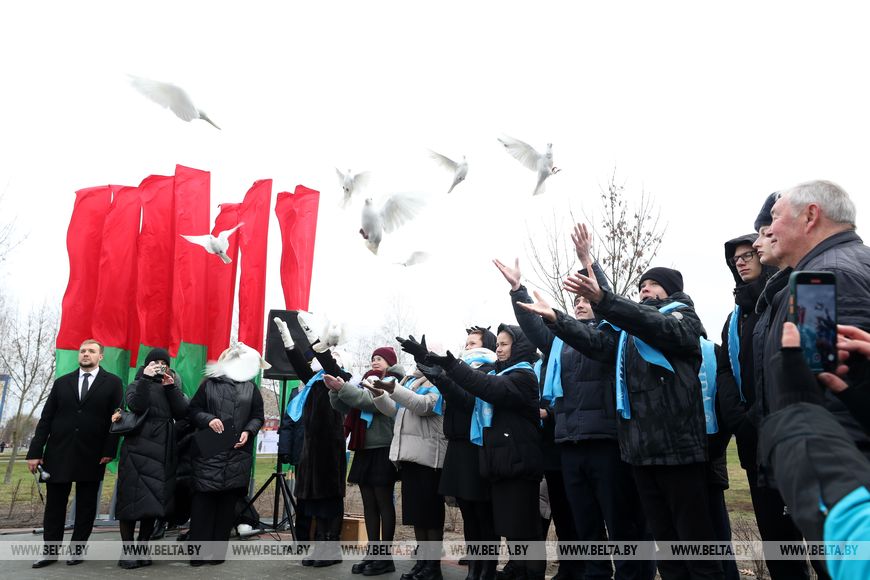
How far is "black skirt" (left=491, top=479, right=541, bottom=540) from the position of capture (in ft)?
15.5

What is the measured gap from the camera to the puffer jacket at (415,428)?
5.60m

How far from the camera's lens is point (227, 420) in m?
6.43

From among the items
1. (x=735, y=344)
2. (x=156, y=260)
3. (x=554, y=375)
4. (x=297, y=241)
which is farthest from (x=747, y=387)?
(x=156, y=260)

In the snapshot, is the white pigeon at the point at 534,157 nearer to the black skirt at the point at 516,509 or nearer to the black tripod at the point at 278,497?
the black skirt at the point at 516,509

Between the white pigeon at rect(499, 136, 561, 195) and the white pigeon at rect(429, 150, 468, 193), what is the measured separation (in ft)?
1.39

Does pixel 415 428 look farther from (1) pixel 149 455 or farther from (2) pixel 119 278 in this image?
(2) pixel 119 278

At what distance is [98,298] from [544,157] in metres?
6.85

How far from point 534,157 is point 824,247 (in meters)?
3.71

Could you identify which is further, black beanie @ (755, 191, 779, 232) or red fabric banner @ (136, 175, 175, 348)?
red fabric banner @ (136, 175, 175, 348)

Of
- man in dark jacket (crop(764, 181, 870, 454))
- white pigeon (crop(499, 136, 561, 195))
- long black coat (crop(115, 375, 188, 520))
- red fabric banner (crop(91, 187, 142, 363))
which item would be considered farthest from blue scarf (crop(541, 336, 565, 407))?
red fabric banner (crop(91, 187, 142, 363))

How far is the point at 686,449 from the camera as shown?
3516mm

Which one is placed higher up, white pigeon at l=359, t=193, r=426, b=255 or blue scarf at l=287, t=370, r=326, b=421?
white pigeon at l=359, t=193, r=426, b=255

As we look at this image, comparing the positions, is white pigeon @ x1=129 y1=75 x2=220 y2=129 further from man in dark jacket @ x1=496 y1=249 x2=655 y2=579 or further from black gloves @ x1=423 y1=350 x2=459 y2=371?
man in dark jacket @ x1=496 y1=249 x2=655 y2=579

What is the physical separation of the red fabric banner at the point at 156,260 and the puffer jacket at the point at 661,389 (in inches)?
279
